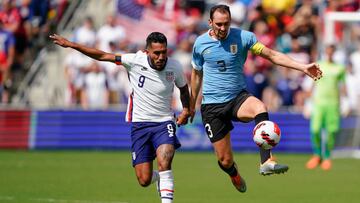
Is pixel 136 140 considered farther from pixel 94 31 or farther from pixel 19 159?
pixel 94 31

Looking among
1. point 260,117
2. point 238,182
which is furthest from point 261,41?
point 260,117

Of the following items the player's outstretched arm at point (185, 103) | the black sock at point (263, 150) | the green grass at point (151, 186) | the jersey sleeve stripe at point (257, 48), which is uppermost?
the jersey sleeve stripe at point (257, 48)

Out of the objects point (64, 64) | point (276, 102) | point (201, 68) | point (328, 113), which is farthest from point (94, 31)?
point (201, 68)

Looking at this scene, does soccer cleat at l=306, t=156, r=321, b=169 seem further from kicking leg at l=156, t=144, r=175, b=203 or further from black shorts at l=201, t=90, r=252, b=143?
kicking leg at l=156, t=144, r=175, b=203

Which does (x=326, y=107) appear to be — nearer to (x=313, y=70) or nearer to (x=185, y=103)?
(x=185, y=103)

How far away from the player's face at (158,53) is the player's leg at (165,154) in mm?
864

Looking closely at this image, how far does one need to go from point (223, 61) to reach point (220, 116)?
847 millimetres

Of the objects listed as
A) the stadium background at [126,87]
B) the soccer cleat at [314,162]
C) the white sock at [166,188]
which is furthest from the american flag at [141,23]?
the white sock at [166,188]

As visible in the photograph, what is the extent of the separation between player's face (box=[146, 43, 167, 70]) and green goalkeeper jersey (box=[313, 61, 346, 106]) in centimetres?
968

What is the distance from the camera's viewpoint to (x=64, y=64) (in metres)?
28.6

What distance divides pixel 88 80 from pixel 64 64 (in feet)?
6.75

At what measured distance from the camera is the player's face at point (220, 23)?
13374 millimetres

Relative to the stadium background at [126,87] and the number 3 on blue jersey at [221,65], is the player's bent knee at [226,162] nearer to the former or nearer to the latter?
the number 3 on blue jersey at [221,65]

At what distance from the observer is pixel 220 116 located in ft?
46.6
